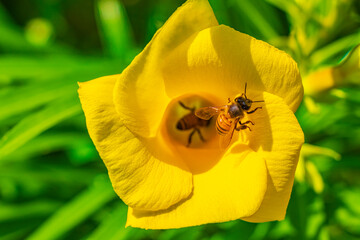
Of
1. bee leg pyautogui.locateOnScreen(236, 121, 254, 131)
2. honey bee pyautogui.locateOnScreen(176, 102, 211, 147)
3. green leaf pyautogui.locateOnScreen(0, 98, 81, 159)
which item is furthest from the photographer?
honey bee pyautogui.locateOnScreen(176, 102, 211, 147)

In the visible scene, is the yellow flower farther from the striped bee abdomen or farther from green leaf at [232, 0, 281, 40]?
green leaf at [232, 0, 281, 40]

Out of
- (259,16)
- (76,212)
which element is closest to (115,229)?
(76,212)

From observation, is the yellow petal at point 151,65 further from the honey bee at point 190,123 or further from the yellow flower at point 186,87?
the honey bee at point 190,123

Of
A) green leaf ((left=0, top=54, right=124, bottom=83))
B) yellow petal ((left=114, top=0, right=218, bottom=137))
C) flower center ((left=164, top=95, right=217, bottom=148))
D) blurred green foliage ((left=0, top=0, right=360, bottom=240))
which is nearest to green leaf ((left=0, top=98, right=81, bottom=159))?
blurred green foliage ((left=0, top=0, right=360, bottom=240))

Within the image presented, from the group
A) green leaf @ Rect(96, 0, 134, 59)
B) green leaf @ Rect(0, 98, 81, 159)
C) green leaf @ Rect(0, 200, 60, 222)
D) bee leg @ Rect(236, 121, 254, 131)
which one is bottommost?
green leaf @ Rect(0, 200, 60, 222)

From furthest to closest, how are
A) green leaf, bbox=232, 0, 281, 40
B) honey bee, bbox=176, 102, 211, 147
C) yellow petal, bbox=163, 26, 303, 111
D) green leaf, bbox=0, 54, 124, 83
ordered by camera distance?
green leaf, bbox=232, 0, 281, 40 < green leaf, bbox=0, 54, 124, 83 < honey bee, bbox=176, 102, 211, 147 < yellow petal, bbox=163, 26, 303, 111

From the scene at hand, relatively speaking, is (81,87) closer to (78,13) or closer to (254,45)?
(254,45)

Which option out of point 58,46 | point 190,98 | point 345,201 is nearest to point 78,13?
point 58,46
